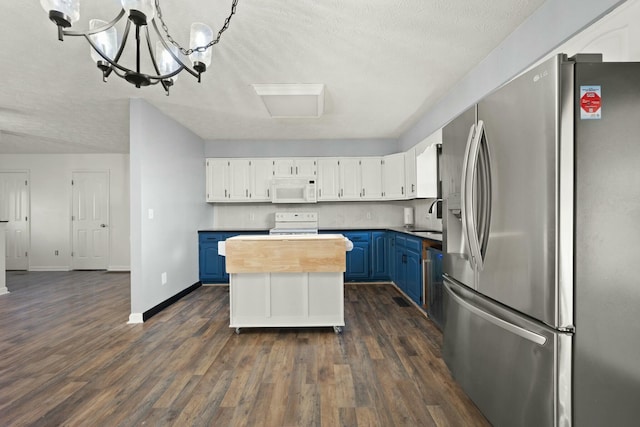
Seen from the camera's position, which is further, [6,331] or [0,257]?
[0,257]

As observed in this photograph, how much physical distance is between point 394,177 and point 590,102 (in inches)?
158

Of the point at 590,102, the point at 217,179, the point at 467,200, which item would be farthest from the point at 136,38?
the point at 217,179

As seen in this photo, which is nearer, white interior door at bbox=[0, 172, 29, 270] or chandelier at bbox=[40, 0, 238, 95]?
chandelier at bbox=[40, 0, 238, 95]

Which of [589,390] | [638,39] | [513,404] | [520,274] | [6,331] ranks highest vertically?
[638,39]

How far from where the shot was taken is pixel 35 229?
670 cm

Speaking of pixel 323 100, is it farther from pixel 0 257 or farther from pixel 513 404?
pixel 0 257

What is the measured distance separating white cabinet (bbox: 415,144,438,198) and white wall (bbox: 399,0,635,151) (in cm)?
45

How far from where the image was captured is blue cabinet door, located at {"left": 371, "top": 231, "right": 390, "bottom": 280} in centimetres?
508

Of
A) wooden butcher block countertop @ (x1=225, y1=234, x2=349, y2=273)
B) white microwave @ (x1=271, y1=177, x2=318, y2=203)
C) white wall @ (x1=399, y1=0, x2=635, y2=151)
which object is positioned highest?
white wall @ (x1=399, y1=0, x2=635, y2=151)

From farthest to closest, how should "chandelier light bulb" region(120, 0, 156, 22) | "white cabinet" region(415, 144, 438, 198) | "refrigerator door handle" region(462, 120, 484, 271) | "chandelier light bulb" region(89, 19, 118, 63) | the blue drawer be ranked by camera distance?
"white cabinet" region(415, 144, 438, 198) < the blue drawer < "chandelier light bulb" region(89, 19, 118, 63) < "refrigerator door handle" region(462, 120, 484, 271) < "chandelier light bulb" region(120, 0, 156, 22)

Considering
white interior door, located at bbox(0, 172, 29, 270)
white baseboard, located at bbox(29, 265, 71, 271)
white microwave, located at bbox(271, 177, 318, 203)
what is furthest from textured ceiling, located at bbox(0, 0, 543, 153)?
white baseboard, located at bbox(29, 265, 71, 271)

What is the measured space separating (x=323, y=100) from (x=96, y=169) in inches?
229

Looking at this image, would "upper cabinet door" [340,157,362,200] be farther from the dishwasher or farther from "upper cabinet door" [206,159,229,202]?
the dishwasher

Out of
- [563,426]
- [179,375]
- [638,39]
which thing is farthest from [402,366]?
[638,39]
